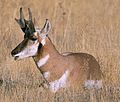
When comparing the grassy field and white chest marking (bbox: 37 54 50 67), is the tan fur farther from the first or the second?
the grassy field

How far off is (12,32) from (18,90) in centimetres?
350

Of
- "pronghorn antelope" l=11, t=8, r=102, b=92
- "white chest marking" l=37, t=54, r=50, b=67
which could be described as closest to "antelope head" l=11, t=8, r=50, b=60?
"pronghorn antelope" l=11, t=8, r=102, b=92

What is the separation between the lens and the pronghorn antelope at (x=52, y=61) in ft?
23.1

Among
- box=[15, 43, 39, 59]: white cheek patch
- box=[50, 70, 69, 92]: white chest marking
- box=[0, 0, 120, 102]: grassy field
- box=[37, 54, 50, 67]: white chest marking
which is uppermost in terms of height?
box=[15, 43, 39, 59]: white cheek patch

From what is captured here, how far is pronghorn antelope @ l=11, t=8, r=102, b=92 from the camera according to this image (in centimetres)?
705

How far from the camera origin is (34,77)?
25.5 feet

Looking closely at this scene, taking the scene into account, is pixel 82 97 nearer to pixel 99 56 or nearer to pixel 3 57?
pixel 99 56

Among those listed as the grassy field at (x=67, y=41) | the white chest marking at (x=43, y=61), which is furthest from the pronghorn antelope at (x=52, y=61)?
the grassy field at (x=67, y=41)

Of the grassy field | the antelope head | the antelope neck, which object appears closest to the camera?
the grassy field

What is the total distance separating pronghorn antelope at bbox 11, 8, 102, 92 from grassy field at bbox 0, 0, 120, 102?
191 millimetres

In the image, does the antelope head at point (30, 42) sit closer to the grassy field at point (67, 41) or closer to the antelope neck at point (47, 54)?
the antelope neck at point (47, 54)

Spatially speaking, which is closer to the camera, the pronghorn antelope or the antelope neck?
the pronghorn antelope

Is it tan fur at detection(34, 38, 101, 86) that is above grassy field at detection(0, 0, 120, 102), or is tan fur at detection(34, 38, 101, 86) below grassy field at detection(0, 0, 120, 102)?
above

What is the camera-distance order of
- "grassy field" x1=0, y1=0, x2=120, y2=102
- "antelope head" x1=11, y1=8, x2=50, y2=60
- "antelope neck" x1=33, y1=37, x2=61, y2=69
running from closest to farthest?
"grassy field" x1=0, y1=0, x2=120, y2=102, "antelope head" x1=11, y1=8, x2=50, y2=60, "antelope neck" x1=33, y1=37, x2=61, y2=69
